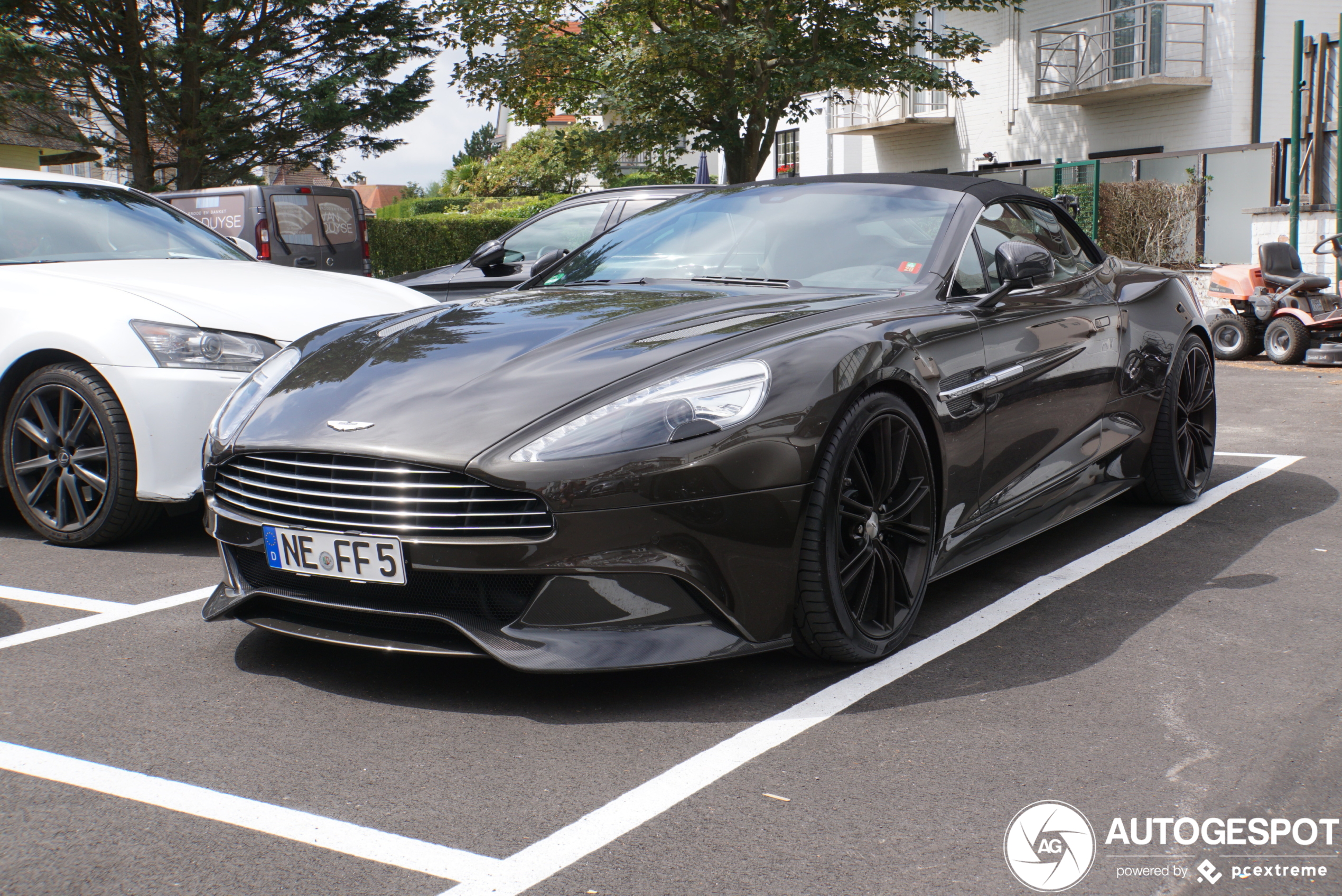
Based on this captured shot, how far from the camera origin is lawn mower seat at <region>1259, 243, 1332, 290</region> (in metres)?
12.1

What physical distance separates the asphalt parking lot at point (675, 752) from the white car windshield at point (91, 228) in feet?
6.34

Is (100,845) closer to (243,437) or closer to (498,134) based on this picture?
(243,437)

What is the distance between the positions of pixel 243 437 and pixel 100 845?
48.2 inches

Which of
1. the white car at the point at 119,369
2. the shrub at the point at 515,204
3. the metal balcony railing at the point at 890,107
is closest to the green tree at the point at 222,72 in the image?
the metal balcony railing at the point at 890,107

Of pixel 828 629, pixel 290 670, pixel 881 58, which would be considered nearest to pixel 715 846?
pixel 828 629

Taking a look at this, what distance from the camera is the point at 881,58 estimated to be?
73.9 feet

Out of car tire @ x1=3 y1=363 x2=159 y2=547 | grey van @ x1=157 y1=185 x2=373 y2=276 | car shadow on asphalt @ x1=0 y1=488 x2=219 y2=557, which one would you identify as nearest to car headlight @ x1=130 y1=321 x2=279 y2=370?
car tire @ x1=3 y1=363 x2=159 y2=547

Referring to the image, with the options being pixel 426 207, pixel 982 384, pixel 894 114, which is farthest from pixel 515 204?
pixel 982 384

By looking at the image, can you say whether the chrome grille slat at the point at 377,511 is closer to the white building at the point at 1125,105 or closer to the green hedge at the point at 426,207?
the white building at the point at 1125,105

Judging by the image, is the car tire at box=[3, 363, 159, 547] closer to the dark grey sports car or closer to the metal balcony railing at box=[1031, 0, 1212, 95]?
the dark grey sports car

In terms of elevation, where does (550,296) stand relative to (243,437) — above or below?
above

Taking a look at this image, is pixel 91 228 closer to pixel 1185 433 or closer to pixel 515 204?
pixel 1185 433

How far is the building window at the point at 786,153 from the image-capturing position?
34875 millimetres

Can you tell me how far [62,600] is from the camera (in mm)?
4230
